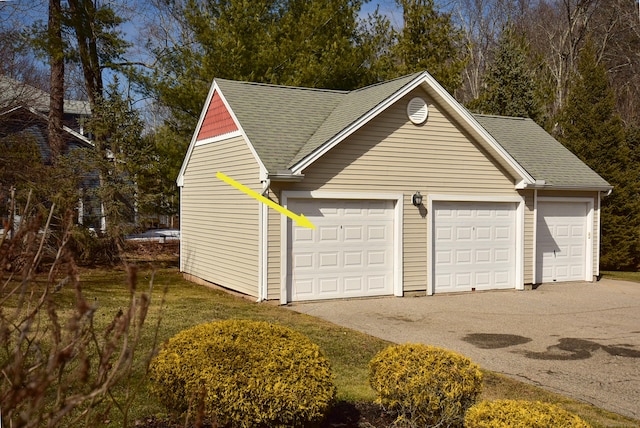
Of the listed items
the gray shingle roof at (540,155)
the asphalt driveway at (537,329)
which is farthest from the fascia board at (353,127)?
the gray shingle roof at (540,155)

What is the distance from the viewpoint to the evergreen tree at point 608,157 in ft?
68.1

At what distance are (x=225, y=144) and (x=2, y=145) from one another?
25.0 ft

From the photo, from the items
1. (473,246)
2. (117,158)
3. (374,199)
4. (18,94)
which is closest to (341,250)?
(374,199)

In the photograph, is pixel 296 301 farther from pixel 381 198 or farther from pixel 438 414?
pixel 438 414

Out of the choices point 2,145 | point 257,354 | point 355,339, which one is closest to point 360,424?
point 257,354

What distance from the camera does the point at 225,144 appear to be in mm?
15188

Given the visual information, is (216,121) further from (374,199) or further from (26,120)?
(26,120)

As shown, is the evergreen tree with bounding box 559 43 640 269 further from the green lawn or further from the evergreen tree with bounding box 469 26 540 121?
the green lawn

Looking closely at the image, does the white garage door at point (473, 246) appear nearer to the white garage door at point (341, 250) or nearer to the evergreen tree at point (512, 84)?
the white garage door at point (341, 250)

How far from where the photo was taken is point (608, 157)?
21.0m

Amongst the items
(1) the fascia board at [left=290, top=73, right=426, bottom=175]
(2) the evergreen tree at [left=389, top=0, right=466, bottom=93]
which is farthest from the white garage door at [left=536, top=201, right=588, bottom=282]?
(2) the evergreen tree at [left=389, top=0, right=466, bottom=93]

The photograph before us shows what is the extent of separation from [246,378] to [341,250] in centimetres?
897

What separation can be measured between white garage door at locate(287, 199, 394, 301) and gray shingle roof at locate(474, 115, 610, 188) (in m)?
4.30

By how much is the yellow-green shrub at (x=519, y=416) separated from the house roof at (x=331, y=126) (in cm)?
863
